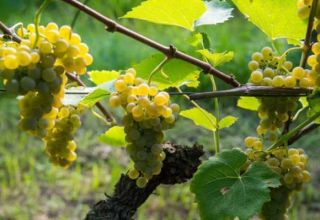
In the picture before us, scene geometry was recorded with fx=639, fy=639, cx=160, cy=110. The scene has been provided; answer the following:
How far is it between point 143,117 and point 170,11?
5.9 inches

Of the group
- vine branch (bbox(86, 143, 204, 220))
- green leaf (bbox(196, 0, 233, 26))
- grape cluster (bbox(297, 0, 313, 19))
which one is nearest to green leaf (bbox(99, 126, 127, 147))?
vine branch (bbox(86, 143, 204, 220))

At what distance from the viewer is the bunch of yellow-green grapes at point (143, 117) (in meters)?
0.59

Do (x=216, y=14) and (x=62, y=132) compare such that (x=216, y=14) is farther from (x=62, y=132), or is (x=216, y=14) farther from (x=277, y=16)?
(x=62, y=132)

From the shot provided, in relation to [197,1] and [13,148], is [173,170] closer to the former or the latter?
[197,1]

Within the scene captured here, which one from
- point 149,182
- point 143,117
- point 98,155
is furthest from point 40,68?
point 98,155

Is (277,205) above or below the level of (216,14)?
below

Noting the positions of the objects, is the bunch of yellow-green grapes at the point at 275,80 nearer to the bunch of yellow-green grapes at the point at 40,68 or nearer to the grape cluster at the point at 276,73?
the grape cluster at the point at 276,73

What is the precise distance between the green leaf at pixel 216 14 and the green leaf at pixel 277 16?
Answer: 0.04 meters

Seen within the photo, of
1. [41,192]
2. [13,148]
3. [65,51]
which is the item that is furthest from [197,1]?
[13,148]

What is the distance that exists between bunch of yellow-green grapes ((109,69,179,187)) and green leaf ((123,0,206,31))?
0.09 m

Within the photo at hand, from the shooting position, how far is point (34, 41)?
22.0 inches

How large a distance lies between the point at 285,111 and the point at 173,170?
191 mm

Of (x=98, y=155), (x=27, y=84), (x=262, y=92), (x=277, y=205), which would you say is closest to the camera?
(x=27, y=84)

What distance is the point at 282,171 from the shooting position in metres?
0.71
